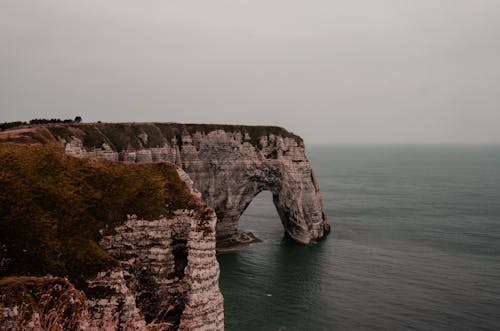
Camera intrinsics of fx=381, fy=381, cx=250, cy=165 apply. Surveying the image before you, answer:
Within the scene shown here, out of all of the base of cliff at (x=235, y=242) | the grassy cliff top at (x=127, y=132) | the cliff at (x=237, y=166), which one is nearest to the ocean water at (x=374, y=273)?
the base of cliff at (x=235, y=242)

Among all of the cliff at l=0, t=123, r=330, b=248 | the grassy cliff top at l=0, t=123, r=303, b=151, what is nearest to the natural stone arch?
the cliff at l=0, t=123, r=330, b=248

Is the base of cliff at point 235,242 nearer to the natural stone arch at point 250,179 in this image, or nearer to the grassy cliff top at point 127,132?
the natural stone arch at point 250,179

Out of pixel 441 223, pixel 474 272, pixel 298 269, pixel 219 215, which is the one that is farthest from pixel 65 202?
pixel 441 223

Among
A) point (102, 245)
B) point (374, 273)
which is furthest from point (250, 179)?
point (102, 245)

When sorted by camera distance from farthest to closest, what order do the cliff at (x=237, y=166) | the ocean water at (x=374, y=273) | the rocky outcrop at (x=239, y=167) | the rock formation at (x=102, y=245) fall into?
1. the rocky outcrop at (x=239, y=167)
2. the cliff at (x=237, y=166)
3. the ocean water at (x=374, y=273)
4. the rock formation at (x=102, y=245)

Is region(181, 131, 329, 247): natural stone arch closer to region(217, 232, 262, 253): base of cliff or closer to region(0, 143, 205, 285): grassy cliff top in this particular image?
region(217, 232, 262, 253): base of cliff

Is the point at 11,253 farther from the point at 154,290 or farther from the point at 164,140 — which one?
the point at 164,140

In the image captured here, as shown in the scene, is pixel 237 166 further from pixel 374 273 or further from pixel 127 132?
pixel 374 273
